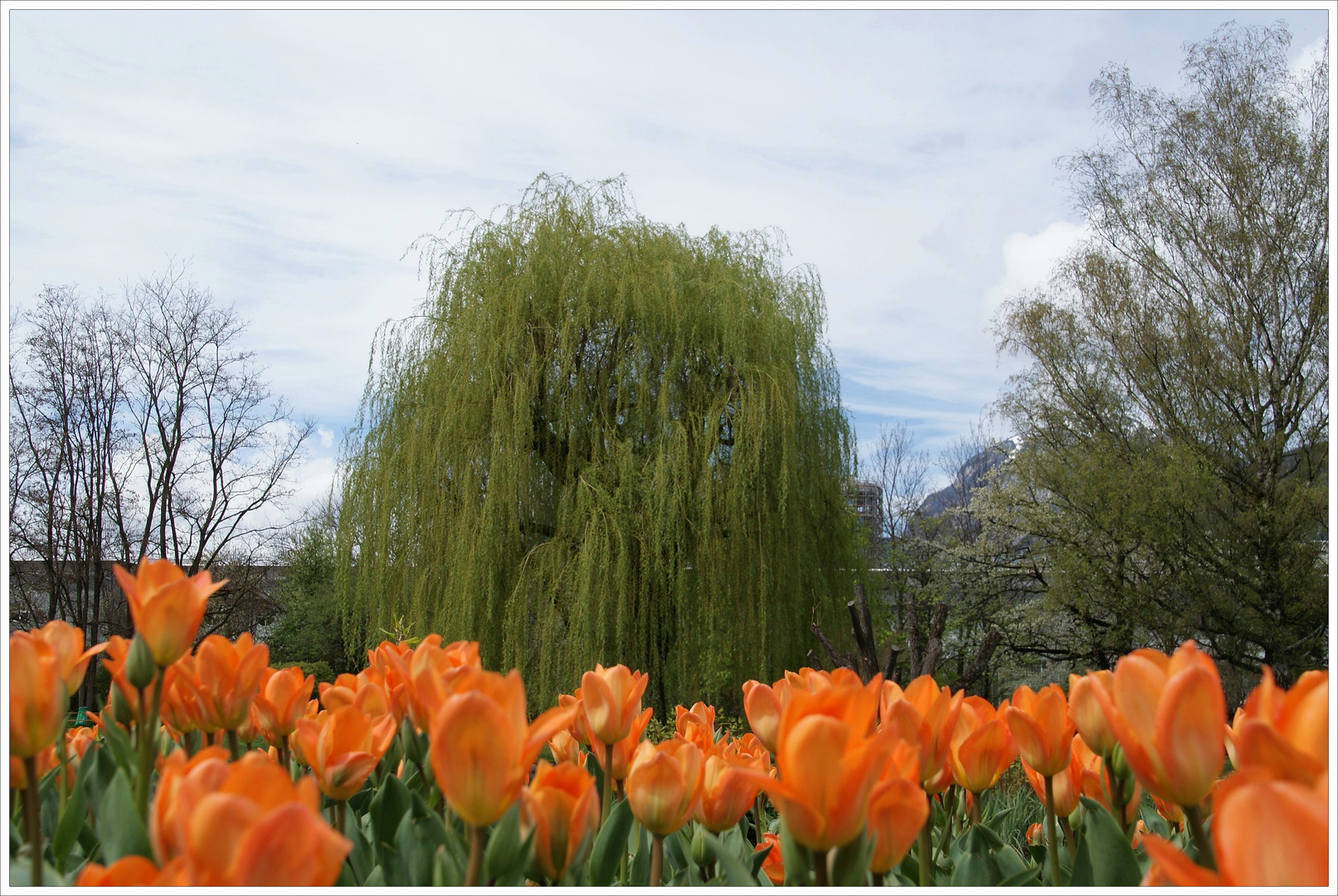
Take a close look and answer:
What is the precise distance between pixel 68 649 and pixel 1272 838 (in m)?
0.72

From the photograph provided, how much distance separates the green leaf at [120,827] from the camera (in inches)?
19.2

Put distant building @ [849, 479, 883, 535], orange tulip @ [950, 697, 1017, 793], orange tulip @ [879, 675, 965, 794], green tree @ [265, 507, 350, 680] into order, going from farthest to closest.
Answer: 1. distant building @ [849, 479, 883, 535]
2. green tree @ [265, 507, 350, 680]
3. orange tulip @ [950, 697, 1017, 793]
4. orange tulip @ [879, 675, 965, 794]

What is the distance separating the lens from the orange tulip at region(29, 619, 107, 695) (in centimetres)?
61

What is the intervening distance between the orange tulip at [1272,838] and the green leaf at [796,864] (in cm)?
19

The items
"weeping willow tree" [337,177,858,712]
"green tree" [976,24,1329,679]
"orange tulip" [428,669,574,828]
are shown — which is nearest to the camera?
"orange tulip" [428,669,574,828]

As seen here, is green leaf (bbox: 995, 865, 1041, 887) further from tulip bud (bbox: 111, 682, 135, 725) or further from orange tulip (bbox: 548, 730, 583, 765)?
tulip bud (bbox: 111, 682, 135, 725)

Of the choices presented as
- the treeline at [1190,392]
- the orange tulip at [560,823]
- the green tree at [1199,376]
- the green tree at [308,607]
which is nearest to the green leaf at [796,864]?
the orange tulip at [560,823]

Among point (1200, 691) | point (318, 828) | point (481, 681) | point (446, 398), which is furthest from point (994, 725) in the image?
point (446, 398)

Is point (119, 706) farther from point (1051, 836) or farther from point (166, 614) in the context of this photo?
point (1051, 836)

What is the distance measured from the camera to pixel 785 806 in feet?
1.39

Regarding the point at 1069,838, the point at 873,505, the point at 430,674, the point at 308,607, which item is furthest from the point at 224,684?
the point at 873,505

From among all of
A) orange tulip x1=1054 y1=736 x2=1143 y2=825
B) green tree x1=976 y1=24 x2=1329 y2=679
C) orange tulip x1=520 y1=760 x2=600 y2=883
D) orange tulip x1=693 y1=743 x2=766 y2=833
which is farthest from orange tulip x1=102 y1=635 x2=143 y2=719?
green tree x1=976 y1=24 x2=1329 y2=679

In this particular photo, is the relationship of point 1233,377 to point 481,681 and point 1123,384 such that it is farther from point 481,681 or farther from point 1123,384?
point 481,681

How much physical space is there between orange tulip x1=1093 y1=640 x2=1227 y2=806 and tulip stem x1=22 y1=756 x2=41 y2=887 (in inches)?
22.7
